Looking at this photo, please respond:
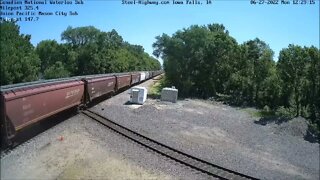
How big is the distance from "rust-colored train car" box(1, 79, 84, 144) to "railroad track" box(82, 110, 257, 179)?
132 inches

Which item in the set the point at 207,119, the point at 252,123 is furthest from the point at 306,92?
the point at 207,119

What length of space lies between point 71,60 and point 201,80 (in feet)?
112

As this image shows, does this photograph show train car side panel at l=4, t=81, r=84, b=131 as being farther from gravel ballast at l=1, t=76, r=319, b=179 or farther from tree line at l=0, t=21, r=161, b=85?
tree line at l=0, t=21, r=161, b=85

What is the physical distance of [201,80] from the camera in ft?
154

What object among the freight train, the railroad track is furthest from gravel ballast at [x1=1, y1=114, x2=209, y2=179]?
the freight train

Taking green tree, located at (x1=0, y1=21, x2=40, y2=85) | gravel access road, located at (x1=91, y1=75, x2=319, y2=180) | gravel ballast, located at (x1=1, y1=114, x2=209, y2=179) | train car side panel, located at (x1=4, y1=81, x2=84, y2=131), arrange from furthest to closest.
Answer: green tree, located at (x1=0, y1=21, x2=40, y2=85) < gravel access road, located at (x1=91, y1=75, x2=319, y2=180) < train car side panel, located at (x1=4, y1=81, x2=84, y2=131) < gravel ballast, located at (x1=1, y1=114, x2=209, y2=179)

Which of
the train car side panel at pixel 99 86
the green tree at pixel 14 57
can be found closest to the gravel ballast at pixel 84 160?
the train car side panel at pixel 99 86

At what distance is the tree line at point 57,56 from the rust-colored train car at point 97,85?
8.65m

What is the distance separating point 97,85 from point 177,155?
39.2 ft

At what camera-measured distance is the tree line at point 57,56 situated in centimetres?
3403

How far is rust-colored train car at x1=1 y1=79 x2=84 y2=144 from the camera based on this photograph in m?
13.3

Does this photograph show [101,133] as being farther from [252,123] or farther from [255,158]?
[252,123]

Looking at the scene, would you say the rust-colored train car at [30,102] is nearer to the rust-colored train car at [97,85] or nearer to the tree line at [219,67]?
the rust-colored train car at [97,85]

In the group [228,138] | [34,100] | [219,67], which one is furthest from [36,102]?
[219,67]
